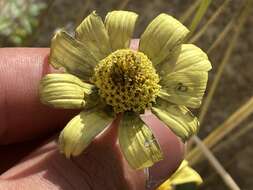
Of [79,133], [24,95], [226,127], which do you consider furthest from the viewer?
[226,127]

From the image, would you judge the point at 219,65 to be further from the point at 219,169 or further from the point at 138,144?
the point at 138,144

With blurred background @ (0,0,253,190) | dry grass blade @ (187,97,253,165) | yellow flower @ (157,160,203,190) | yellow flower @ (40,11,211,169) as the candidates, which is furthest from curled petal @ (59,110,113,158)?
blurred background @ (0,0,253,190)

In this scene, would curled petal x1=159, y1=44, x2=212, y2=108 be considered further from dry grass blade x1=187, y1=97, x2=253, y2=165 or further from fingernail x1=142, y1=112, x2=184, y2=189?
dry grass blade x1=187, y1=97, x2=253, y2=165

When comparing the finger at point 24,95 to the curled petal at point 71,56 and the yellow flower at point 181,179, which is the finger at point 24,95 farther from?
the yellow flower at point 181,179

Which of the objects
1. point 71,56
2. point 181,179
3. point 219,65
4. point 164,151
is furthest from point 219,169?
point 71,56

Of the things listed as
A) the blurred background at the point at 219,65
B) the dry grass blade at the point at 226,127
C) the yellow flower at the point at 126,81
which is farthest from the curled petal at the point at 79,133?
the blurred background at the point at 219,65

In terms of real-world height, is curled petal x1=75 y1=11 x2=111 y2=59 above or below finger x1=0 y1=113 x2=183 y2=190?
above
